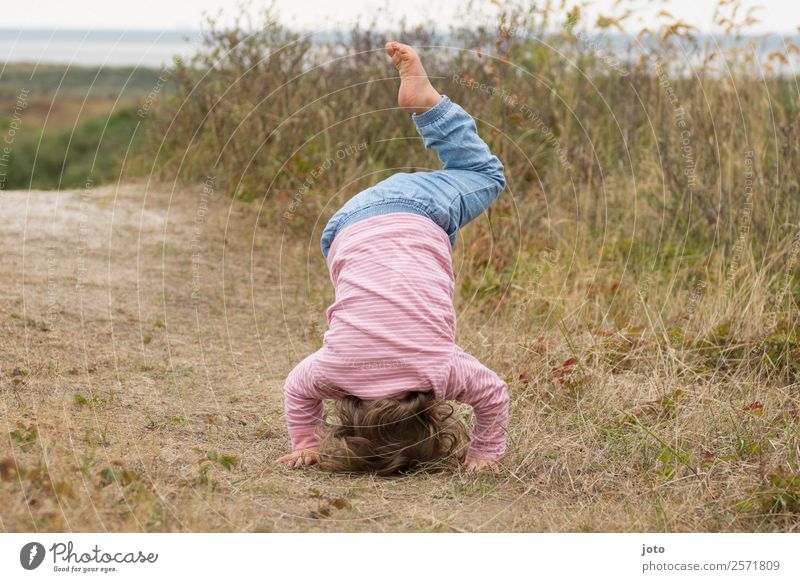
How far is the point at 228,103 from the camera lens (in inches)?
281

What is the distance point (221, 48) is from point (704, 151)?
372 centimetres

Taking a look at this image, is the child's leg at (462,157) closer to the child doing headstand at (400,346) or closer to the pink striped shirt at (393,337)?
the child doing headstand at (400,346)

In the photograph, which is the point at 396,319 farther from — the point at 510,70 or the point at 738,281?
the point at 510,70

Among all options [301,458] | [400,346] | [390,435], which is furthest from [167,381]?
[400,346]

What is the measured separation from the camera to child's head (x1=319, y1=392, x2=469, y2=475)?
2.99m

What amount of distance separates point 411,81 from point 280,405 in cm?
139

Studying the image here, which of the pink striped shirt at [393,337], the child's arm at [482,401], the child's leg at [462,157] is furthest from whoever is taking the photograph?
the child's leg at [462,157]

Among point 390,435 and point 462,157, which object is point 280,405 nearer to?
point 390,435

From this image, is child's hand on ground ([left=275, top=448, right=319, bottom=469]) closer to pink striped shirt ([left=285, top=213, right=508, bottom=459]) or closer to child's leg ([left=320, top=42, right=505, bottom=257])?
pink striped shirt ([left=285, top=213, right=508, bottom=459])

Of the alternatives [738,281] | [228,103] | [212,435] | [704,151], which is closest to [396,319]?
[212,435]

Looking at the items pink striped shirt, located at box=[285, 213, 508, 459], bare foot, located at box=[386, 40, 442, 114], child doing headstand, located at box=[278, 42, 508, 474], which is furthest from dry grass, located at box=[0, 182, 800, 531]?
bare foot, located at box=[386, 40, 442, 114]

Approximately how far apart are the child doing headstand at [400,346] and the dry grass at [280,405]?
117 mm

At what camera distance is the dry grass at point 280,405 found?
2.89 m

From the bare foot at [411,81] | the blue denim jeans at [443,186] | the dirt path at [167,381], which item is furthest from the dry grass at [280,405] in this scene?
the bare foot at [411,81]
